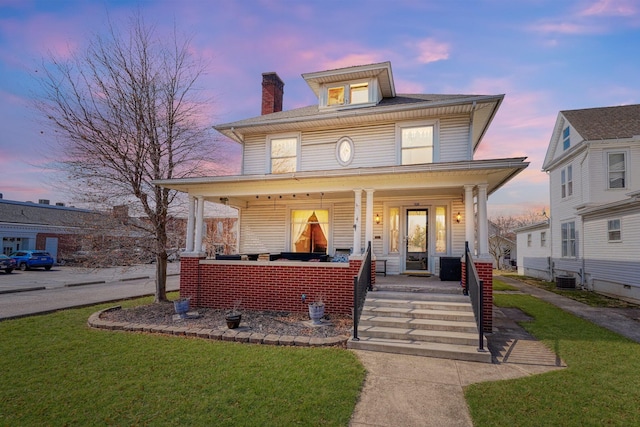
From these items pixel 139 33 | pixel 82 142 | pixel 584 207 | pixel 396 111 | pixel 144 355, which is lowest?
pixel 144 355

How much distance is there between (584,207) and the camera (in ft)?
51.3

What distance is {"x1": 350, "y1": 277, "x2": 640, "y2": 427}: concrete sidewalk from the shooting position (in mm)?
3816

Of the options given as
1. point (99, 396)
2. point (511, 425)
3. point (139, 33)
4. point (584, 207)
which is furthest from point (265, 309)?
point (584, 207)

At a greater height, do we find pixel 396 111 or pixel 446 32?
pixel 446 32

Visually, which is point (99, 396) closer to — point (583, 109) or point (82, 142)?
point (82, 142)

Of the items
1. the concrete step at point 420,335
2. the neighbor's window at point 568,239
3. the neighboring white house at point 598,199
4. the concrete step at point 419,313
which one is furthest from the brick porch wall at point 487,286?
the neighbor's window at point 568,239

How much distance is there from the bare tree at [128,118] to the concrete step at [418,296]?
7.07 metres

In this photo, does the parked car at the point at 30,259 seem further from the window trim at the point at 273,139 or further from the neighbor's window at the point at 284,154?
the neighbor's window at the point at 284,154

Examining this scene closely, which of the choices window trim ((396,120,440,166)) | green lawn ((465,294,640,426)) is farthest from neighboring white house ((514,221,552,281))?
green lawn ((465,294,640,426))

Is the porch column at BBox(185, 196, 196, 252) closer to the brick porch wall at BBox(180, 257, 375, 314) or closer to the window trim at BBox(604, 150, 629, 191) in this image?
the brick porch wall at BBox(180, 257, 375, 314)

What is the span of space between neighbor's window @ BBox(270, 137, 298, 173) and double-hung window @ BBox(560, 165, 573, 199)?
15783 millimetres

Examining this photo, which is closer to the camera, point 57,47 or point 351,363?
point 351,363

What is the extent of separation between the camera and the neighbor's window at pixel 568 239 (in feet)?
56.1

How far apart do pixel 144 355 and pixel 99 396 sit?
5.32 feet
